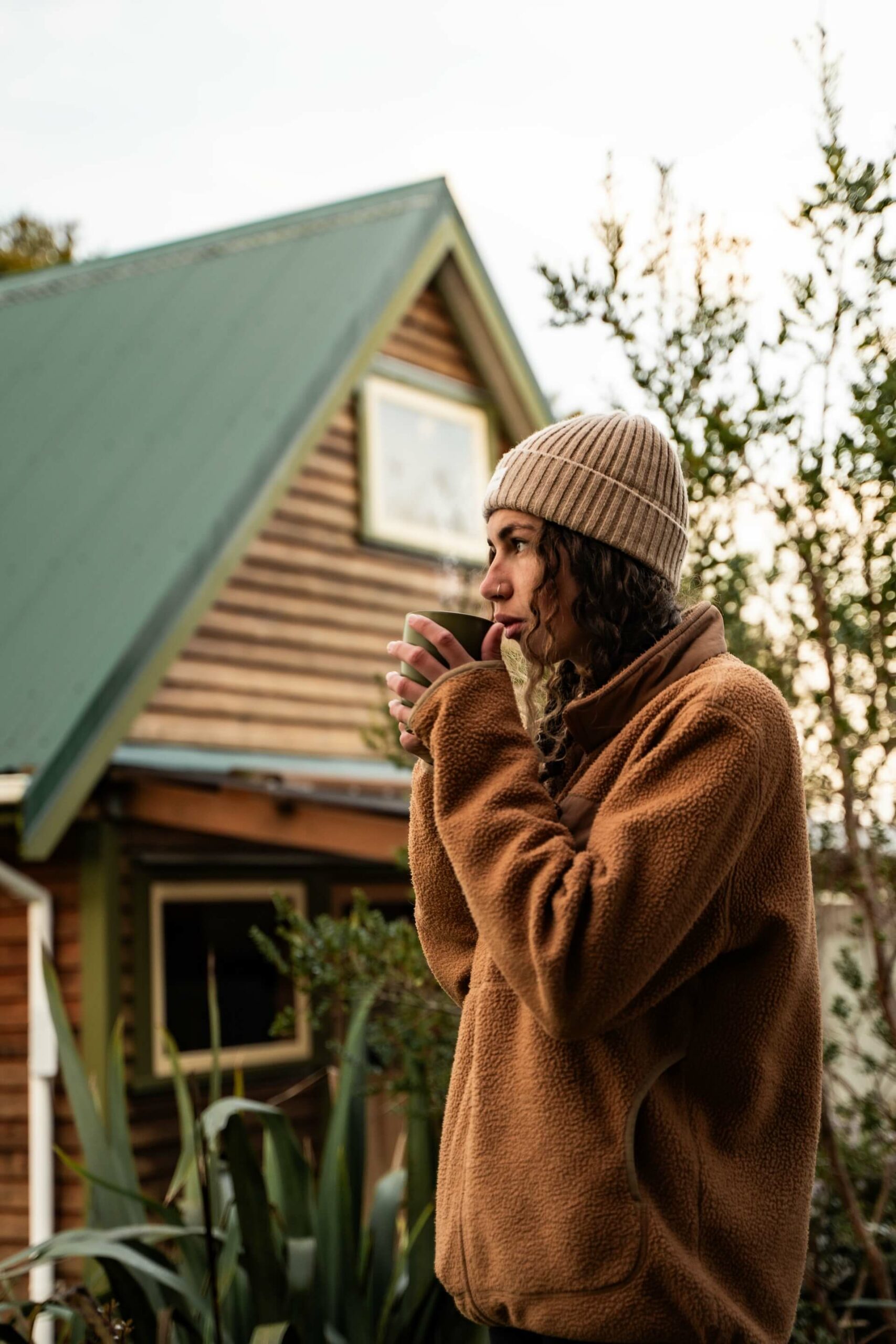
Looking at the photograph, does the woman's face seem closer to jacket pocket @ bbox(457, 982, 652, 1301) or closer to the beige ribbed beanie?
the beige ribbed beanie

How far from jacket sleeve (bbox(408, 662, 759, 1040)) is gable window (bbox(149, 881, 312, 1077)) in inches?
229

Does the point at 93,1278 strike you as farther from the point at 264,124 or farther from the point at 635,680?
the point at 264,124

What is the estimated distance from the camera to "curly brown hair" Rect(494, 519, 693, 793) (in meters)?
1.78

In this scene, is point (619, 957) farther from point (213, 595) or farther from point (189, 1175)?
point (213, 595)

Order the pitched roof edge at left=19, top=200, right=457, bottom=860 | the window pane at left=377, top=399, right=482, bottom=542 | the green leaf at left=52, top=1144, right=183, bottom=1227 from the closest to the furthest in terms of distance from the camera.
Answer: the green leaf at left=52, top=1144, right=183, bottom=1227, the pitched roof edge at left=19, top=200, right=457, bottom=860, the window pane at left=377, top=399, right=482, bottom=542

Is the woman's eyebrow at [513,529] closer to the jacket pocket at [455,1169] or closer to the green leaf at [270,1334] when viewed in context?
the jacket pocket at [455,1169]

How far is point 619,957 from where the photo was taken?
148 centimetres

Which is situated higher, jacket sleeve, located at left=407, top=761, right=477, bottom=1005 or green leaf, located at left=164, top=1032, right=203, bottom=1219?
jacket sleeve, located at left=407, top=761, right=477, bottom=1005

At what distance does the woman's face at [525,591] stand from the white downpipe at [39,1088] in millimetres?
4976

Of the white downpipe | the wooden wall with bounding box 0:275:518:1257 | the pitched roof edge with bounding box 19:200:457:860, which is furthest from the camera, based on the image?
the wooden wall with bounding box 0:275:518:1257

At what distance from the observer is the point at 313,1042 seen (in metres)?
8.10

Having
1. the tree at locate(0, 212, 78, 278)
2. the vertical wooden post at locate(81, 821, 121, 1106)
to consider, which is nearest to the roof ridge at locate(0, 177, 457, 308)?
the vertical wooden post at locate(81, 821, 121, 1106)

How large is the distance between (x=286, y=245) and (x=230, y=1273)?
7.93 metres

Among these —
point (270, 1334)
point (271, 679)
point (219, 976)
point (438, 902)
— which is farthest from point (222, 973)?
point (438, 902)
